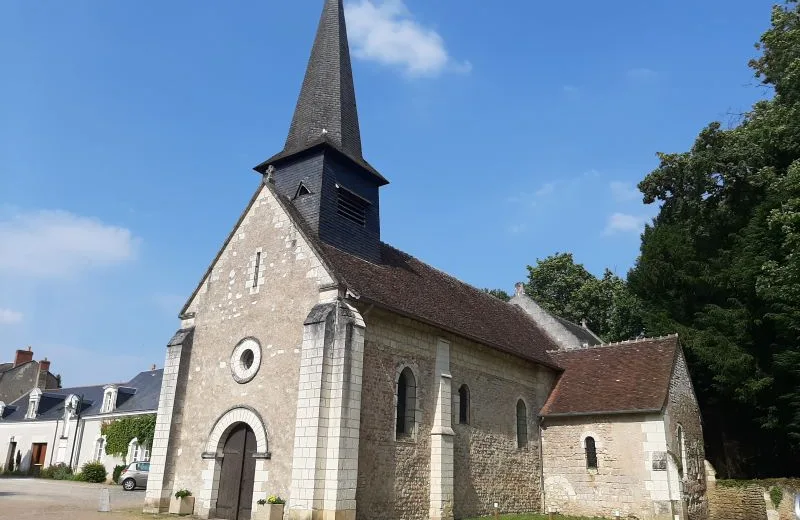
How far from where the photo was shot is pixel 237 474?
47.8 feet

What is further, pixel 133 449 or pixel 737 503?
pixel 133 449

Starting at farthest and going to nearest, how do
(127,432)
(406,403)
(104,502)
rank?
(127,432), (406,403), (104,502)

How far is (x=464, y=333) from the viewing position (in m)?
17.0

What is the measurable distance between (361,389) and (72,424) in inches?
1108

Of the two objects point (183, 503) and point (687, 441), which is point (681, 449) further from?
point (183, 503)

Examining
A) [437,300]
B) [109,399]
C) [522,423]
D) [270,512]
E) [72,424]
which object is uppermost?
[437,300]

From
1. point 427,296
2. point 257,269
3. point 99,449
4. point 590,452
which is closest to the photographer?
point 257,269

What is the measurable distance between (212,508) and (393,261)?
29.2 feet

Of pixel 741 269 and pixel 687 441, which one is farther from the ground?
pixel 741 269

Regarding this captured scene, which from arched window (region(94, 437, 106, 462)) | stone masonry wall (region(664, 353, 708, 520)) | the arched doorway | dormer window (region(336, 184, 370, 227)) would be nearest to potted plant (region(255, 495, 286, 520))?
the arched doorway

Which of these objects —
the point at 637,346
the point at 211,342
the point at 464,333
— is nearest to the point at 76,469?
the point at 211,342

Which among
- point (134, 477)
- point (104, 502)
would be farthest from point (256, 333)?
point (134, 477)

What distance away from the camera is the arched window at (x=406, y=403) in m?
15.1

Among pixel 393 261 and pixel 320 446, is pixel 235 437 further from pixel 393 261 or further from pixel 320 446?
pixel 393 261
